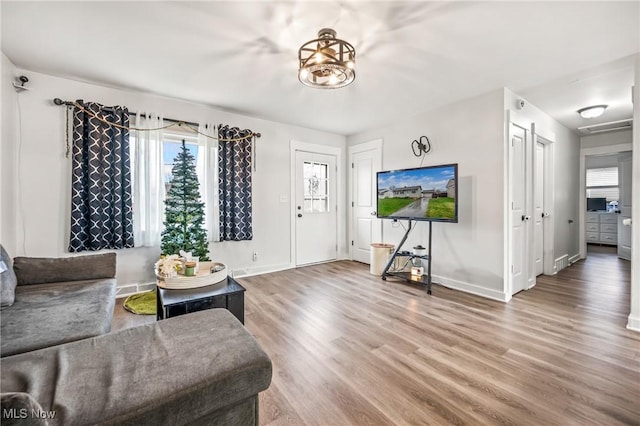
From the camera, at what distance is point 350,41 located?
2189 mm

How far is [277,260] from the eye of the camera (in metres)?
4.41

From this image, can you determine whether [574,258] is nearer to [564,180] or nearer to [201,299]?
[564,180]

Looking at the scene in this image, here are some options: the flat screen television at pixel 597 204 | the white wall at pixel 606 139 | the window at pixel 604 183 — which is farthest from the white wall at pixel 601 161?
the white wall at pixel 606 139

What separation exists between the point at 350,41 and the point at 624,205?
268 inches

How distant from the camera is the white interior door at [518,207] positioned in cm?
324

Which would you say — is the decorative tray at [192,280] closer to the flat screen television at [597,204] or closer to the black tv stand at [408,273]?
the black tv stand at [408,273]

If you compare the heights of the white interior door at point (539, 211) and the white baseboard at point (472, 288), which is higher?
the white interior door at point (539, 211)

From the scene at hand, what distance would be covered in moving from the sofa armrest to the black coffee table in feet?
2.56

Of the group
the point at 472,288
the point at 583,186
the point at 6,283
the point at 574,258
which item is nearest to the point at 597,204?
the point at 583,186

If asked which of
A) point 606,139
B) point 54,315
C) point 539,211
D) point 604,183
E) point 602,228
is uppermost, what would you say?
point 606,139

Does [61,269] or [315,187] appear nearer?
[61,269]

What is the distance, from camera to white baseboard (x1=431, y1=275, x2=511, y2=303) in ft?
10.2

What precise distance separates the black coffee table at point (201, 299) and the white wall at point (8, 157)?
176cm

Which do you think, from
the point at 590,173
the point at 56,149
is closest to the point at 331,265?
the point at 56,149
